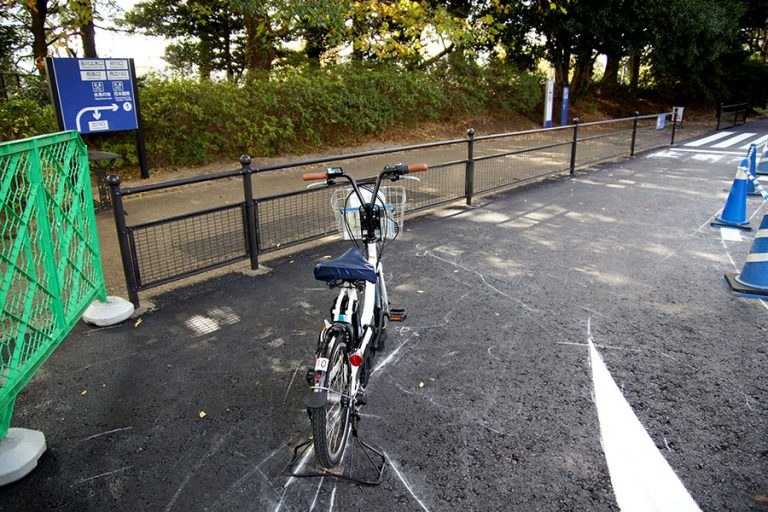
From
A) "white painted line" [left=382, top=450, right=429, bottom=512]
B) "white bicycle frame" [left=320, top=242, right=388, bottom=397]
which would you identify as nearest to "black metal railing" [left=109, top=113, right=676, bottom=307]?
"white bicycle frame" [left=320, top=242, right=388, bottom=397]

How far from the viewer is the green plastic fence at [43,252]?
296cm

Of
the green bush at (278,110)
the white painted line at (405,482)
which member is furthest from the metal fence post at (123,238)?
the green bush at (278,110)

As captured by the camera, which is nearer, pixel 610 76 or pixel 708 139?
pixel 708 139

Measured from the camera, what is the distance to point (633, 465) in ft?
9.75

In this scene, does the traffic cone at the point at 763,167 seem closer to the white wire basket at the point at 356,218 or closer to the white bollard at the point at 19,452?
the white wire basket at the point at 356,218

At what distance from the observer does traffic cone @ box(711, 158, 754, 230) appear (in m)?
7.39

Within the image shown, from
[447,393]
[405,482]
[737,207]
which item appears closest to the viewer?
[405,482]

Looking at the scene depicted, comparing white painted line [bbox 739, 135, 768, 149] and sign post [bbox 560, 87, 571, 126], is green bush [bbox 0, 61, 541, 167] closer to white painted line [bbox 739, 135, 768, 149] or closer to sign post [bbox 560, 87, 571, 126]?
Result: sign post [bbox 560, 87, 571, 126]

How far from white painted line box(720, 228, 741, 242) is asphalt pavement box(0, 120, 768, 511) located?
0.53 m

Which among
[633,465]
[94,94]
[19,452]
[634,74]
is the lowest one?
[633,465]

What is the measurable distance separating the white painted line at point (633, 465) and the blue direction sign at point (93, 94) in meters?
8.51

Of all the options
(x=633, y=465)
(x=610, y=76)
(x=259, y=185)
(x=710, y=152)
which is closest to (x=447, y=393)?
(x=633, y=465)

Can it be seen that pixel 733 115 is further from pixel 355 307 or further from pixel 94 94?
pixel 355 307

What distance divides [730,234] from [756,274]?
221 centimetres
